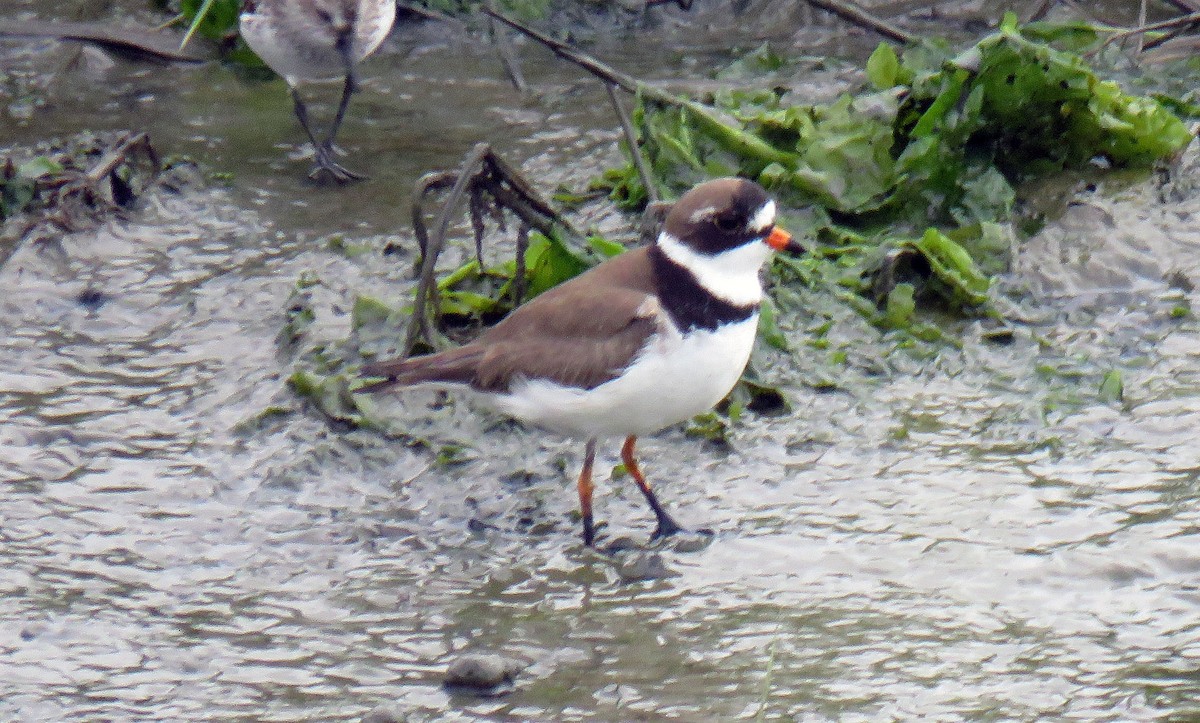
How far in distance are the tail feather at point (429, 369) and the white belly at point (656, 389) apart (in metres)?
0.20

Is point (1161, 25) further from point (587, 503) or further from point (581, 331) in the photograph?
point (587, 503)

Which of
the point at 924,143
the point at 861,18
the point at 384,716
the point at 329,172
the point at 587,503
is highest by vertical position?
the point at 861,18

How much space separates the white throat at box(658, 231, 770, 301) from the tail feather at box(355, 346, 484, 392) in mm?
739

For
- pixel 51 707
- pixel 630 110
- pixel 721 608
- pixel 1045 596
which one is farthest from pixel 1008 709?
pixel 630 110

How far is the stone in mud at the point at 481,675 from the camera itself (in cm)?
411

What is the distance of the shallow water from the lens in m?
4.18

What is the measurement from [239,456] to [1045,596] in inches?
110

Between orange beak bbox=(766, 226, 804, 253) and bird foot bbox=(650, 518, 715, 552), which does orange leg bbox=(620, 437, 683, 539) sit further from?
orange beak bbox=(766, 226, 804, 253)

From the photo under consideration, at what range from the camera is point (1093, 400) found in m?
5.82

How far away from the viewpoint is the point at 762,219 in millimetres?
5086

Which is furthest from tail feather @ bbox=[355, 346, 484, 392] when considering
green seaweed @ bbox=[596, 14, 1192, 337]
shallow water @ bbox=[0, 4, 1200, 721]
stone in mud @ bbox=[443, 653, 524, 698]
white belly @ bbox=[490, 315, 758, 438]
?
green seaweed @ bbox=[596, 14, 1192, 337]

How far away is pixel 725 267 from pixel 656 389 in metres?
0.48

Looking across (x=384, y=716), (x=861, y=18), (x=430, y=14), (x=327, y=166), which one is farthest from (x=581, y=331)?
(x=430, y=14)

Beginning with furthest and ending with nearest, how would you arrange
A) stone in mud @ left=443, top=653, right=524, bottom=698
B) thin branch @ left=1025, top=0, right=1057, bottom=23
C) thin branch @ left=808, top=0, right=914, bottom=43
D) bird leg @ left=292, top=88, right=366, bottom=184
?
thin branch @ left=1025, top=0, right=1057, bottom=23 < thin branch @ left=808, top=0, right=914, bottom=43 < bird leg @ left=292, top=88, right=366, bottom=184 < stone in mud @ left=443, top=653, right=524, bottom=698
